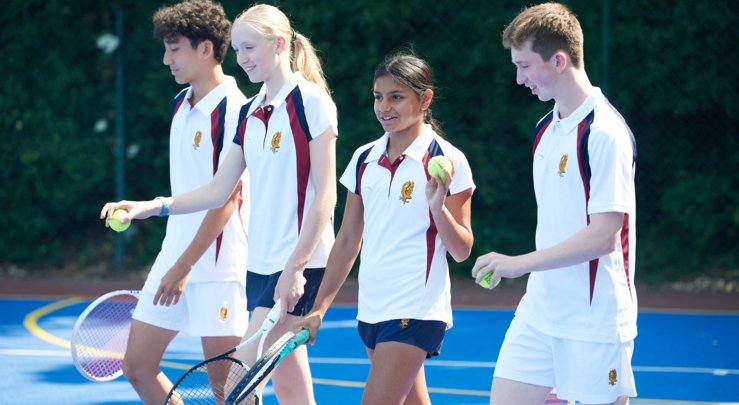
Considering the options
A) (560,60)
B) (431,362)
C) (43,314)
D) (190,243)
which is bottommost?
(431,362)

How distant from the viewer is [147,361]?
491cm

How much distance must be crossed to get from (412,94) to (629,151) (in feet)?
3.07

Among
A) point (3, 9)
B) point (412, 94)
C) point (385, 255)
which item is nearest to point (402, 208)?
point (385, 255)

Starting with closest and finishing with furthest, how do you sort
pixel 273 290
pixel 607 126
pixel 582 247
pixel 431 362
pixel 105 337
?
pixel 582 247 → pixel 607 126 → pixel 273 290 → pixel 105 337 → pixel 431 362

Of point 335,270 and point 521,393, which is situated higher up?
point 335,270

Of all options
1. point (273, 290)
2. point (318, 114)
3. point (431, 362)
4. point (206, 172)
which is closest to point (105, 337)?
point (206, 172)

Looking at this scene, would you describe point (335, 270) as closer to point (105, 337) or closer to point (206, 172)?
point (206, 172)

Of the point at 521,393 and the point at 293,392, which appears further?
the point at 293,392

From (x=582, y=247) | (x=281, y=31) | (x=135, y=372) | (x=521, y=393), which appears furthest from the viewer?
(x=135, y=372)

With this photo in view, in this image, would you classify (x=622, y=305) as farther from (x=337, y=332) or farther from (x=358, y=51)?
(x=358, y=51)

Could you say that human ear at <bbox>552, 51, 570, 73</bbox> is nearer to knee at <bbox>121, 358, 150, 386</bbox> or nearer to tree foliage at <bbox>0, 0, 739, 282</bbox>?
knee at <bbox>121, 358, 150, 386</bbox>

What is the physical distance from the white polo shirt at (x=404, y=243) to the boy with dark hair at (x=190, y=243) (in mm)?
880

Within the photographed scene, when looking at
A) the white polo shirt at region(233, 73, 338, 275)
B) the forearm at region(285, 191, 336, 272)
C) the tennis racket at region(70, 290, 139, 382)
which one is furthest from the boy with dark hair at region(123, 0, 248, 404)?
the forearm at region(285, 191, 336, 272)

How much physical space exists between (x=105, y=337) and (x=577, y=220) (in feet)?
8.21
